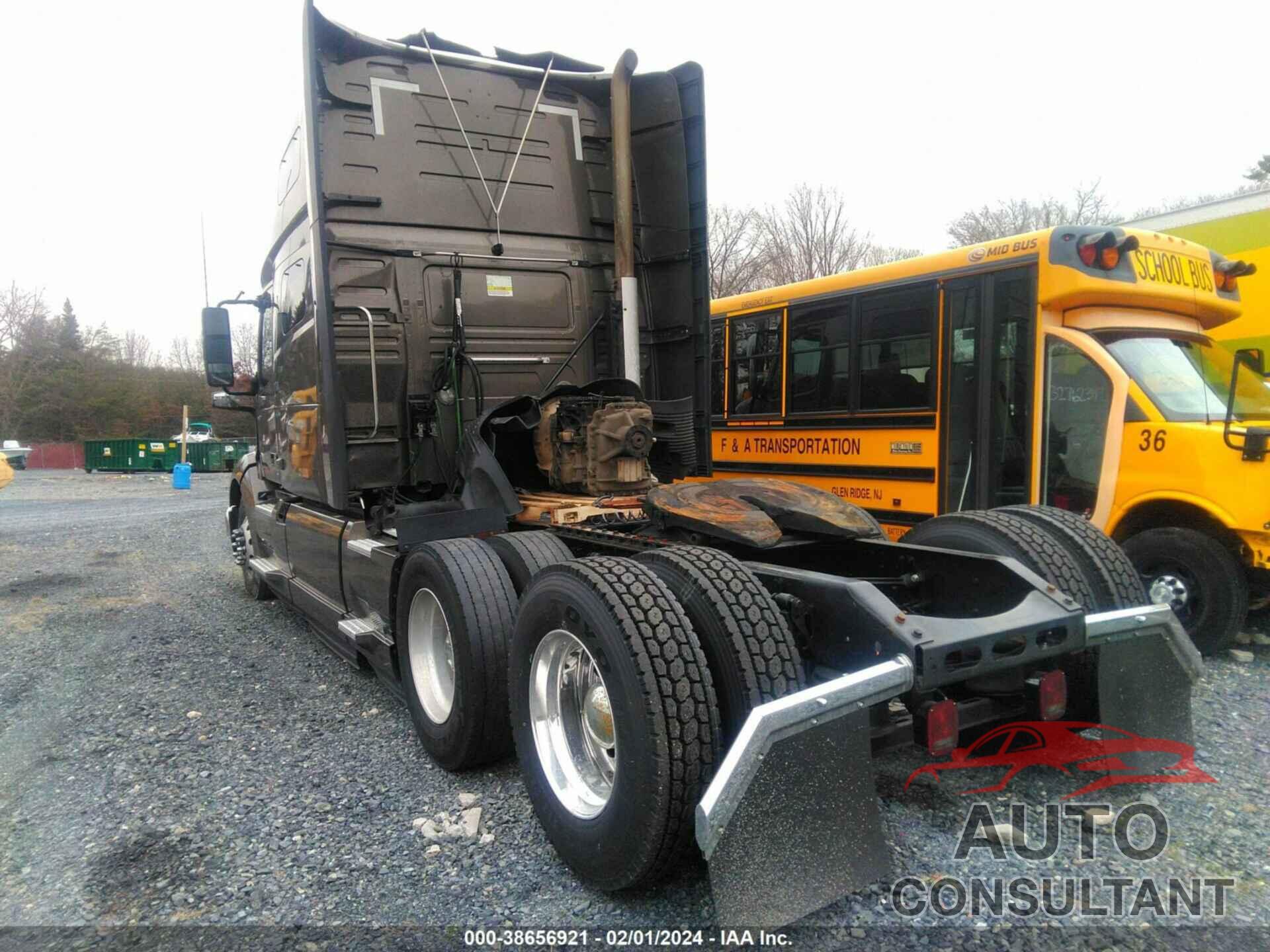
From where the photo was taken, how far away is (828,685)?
2176 mm

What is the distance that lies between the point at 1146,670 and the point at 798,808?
1.51 meters

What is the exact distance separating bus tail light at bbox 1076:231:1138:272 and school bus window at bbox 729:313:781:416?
10.6 ft

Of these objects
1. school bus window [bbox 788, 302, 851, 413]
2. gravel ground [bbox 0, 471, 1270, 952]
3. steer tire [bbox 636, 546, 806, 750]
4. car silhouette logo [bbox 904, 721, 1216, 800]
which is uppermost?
school bus window [bbox 788, 302, 851, 413]

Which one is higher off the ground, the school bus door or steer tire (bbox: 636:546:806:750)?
the school bus door

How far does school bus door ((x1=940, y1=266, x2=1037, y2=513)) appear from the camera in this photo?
21.0 ft

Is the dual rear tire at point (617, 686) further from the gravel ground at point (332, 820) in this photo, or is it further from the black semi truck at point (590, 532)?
the gravel ground at point (332, 820)

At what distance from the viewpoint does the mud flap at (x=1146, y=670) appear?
2.75m

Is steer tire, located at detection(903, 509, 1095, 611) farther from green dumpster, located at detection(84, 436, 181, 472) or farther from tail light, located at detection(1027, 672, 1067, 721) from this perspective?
green dumpster, located at detection(84, 436, 181, 472)

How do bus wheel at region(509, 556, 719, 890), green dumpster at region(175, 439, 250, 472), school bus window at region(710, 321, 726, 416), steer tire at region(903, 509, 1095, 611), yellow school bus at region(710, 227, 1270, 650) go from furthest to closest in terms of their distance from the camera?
green dumpster at region(175, 439, 250, 472), school bus window at region(710, 321, 726, 416), yellow school bus at region(710, 227, 1270, 650), steer tire at region(903, 509, 1095, 611), bus wheel at region(509, 556, 719, 890)

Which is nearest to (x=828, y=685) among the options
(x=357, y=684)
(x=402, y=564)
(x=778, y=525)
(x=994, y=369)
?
(x=778, y=525)

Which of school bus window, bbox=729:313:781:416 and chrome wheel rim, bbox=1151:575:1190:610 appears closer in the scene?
chrome wheel rim, bbox=1151:575:1190:610

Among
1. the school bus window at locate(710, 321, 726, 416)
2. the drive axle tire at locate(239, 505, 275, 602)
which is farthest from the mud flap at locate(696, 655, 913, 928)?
the school bus window at locate(710, 321, 726, 416)

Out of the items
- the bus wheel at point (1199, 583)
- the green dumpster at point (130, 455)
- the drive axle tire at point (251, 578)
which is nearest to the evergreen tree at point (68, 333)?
the green dumpster at point (130, 455)

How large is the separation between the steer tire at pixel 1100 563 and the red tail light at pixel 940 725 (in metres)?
1.20
